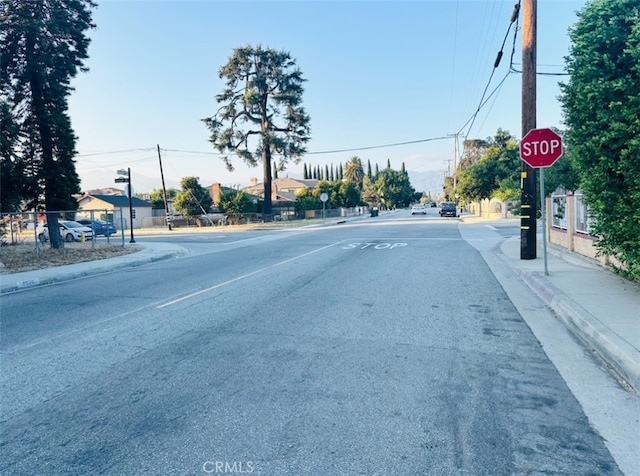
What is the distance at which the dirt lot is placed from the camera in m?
15.0

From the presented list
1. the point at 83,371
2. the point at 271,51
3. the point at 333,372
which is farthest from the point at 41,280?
the point at 271,51

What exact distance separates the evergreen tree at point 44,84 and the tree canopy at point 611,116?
19.4 meters

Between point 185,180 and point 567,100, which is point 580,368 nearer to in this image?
point 567,100

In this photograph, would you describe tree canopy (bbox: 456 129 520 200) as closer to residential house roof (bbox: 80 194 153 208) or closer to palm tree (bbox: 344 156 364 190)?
residential house roof (bbox: 80 194 153 208)

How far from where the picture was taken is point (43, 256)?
55.9ft

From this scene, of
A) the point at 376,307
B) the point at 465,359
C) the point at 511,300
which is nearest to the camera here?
the point at 465,359

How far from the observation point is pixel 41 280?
483 inches

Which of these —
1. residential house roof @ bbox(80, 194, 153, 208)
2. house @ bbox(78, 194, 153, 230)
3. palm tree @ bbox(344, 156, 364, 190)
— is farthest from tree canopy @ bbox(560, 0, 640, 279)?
palm tree @ bbox(344, 156, 364, 190)

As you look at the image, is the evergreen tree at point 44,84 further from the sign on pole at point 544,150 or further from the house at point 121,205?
the house at point 121,205

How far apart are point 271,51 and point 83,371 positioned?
45.0m

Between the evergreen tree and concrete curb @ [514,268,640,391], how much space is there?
64.3ft

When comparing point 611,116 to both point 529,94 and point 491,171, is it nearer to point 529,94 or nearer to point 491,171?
point 529,94

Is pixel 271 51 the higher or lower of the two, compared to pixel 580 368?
higher

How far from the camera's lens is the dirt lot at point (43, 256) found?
49.2 ft
